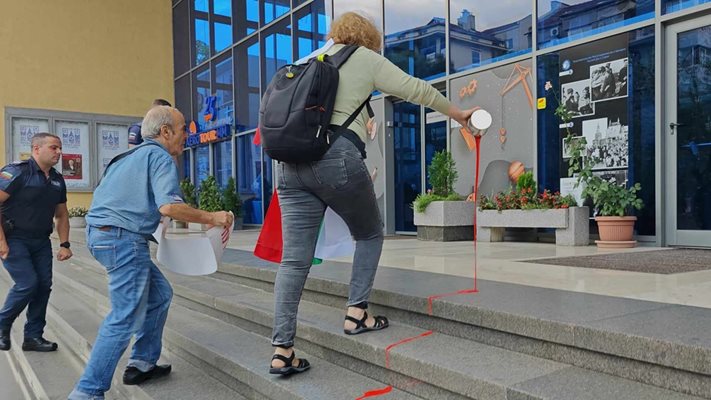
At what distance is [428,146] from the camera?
27.8 feet

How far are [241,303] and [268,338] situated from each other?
528 millimetres

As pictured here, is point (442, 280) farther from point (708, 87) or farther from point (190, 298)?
point (708, 87)

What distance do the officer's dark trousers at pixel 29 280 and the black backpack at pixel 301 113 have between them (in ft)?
9.15

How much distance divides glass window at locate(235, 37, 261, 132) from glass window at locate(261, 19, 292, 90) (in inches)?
14.6

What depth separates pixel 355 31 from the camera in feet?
8.60

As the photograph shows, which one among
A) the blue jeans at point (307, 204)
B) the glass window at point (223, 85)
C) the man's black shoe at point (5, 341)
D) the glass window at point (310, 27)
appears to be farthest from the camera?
the glass window at point (223, 85)

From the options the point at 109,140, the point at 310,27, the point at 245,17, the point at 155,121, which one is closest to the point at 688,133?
the point at 155,121

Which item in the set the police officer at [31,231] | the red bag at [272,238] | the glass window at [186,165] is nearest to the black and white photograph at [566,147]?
the red bag at [272,238]

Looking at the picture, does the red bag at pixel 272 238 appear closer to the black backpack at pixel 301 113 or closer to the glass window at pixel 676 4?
the black backpack at pixel 301 113

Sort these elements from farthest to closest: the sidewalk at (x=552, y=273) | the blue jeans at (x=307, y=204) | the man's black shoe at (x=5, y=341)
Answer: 1. the man's black shoe at (x=5, y=341)
2. the sidewalk at (x=552, y=273)
3. the blue jeans at (x=307, y=204)

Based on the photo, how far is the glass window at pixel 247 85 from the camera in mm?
12922

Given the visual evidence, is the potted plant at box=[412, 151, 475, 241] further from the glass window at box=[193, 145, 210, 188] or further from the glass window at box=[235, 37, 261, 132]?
the glass window at box=[193, 145, 210, 188]

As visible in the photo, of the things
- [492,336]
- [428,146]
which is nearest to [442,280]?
[492,336]

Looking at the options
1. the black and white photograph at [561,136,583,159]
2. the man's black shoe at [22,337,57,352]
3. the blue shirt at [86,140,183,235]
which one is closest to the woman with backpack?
the blue shirt at [86,140,183,235]
